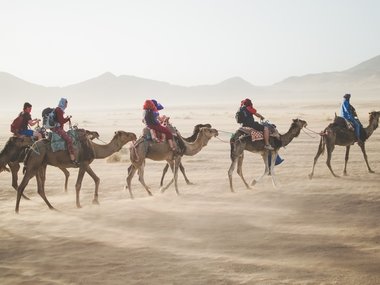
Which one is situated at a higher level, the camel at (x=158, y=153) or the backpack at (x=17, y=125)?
the backpack at (x=17, y=125)

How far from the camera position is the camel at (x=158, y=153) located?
12.8m

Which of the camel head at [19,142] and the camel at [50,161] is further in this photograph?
the camel head at [19,142]

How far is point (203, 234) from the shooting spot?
29.7 ft

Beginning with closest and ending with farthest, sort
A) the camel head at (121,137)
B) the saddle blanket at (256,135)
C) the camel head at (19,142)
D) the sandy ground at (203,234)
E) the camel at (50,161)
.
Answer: the sandy ground at (203,234) < the camel at (50,161) < the camel head at (19,142) < the camel head at (121,137) < the saddle blanket at (256,135)

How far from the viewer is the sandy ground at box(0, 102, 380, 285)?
702 centimetres

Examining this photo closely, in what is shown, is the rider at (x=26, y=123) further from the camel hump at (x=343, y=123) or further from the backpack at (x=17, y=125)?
the camel hump at (x=343, y=123)

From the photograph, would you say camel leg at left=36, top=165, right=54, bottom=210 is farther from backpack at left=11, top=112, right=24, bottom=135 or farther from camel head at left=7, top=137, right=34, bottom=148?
backpack at left=11, top=112, right=24, bottom=135

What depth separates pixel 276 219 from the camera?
9.89m

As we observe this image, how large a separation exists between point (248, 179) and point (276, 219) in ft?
17.0

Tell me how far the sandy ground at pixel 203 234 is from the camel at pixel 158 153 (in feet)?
1.81

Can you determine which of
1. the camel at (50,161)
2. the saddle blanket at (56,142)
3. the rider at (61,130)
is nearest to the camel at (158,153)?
the camel at (50,161)

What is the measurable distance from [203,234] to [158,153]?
4.47 metres

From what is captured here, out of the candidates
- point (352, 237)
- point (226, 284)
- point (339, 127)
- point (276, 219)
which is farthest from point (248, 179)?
point (226, 284)

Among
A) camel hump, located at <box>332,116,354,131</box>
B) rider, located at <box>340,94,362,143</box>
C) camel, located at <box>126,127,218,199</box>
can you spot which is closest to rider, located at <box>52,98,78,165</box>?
camel, located at <box>126,127,218,199</box>
